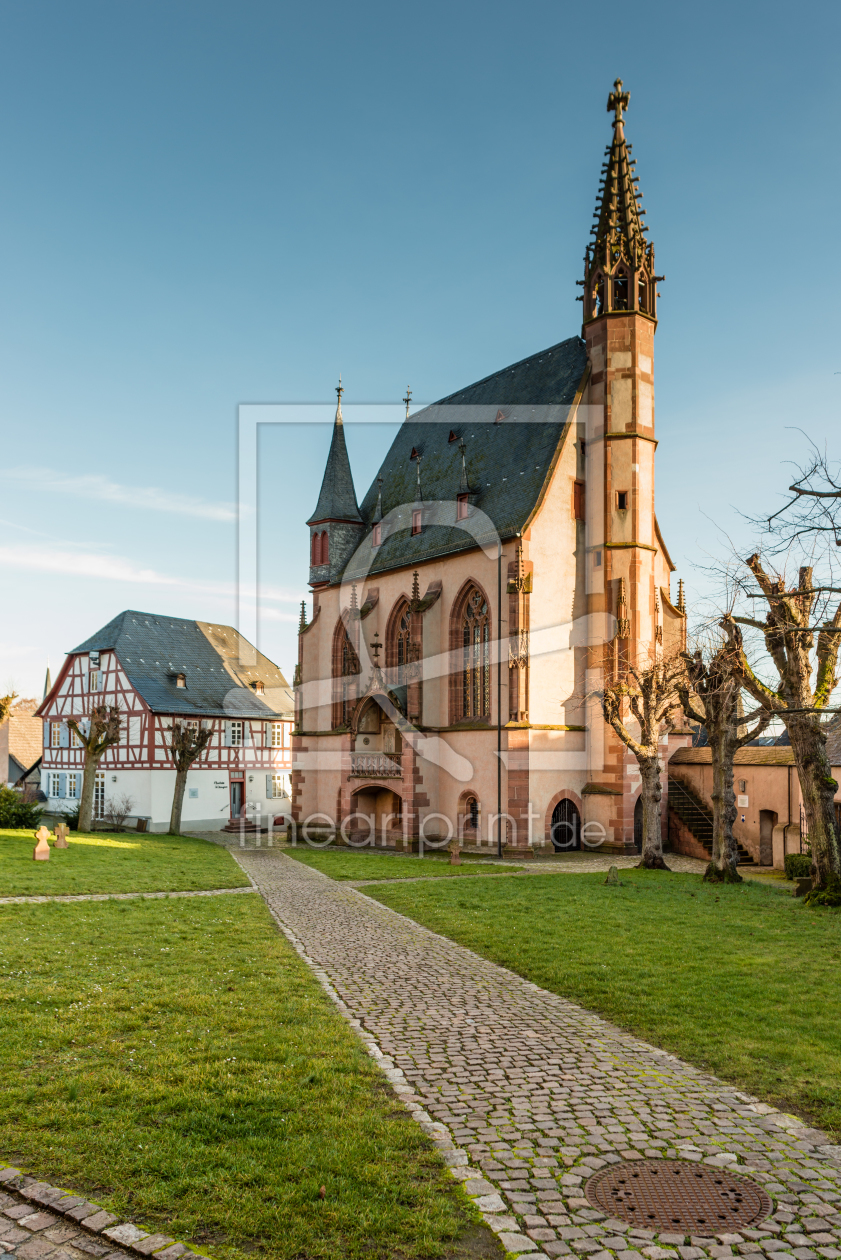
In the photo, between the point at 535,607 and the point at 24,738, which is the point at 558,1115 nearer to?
the point at 535,607

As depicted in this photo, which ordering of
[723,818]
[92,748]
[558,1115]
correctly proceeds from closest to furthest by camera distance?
[558,1115] → [723,818] → [92,748]

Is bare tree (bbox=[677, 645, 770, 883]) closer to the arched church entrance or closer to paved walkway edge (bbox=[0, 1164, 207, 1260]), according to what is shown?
the arched church entrance

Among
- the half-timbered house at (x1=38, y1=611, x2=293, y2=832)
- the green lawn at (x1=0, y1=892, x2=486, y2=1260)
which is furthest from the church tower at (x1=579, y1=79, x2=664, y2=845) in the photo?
the green lawn at (x1=0, y1=892, x2=486, y2=1260)

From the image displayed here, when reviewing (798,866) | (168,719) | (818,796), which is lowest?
(798,866)

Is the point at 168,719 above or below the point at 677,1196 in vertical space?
above

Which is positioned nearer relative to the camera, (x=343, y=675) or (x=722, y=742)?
(x=722, y=742)

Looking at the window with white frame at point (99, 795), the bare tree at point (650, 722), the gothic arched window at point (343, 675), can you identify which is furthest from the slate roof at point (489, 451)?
the window with white frame at point (99, 795)

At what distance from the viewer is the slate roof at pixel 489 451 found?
32656mm

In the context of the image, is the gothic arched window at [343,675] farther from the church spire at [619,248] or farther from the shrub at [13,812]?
the church spire at [619,248]

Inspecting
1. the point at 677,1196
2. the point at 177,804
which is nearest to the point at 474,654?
the point at 177,804

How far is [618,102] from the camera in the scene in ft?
113

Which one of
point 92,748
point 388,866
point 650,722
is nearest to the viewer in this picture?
point 650,722

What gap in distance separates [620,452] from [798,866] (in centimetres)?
1500

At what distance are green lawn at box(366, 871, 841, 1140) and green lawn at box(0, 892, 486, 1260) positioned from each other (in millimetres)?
2923
